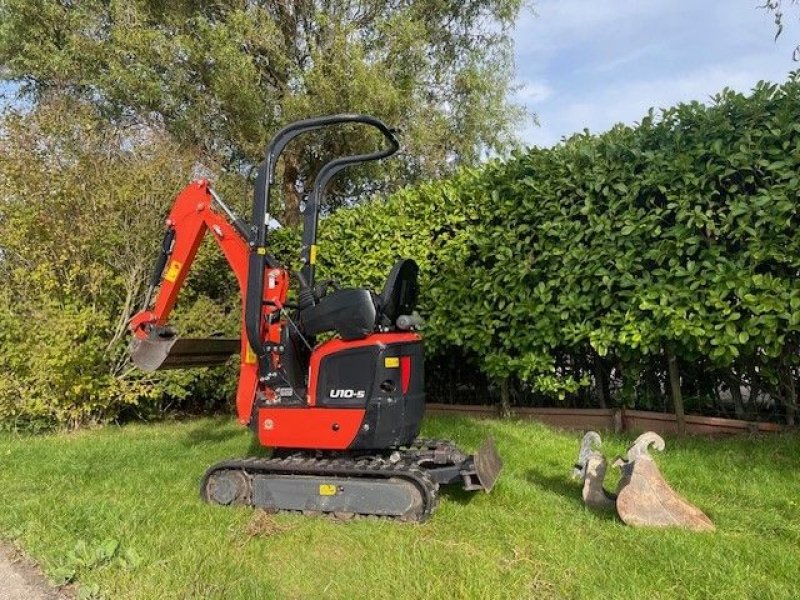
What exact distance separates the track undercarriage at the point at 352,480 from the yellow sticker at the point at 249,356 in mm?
743

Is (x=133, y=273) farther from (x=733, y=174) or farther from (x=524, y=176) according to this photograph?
(x=733, y=174)

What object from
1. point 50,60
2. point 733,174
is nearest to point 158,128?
point 50,60

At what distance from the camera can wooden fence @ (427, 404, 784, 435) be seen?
6.65 metres

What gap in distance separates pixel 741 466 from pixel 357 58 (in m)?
8.57

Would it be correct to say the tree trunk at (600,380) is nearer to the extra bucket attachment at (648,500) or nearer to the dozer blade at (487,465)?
the dozer blade at (487,465)

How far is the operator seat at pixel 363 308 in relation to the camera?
185 inches

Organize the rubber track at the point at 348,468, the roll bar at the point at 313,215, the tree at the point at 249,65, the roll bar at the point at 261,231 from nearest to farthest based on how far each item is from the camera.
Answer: the rubber track at the point at 348,468 < the roll bar at the point at 261,231 < the roll bar at the point at 313,215 < the tree at the point at 249,65

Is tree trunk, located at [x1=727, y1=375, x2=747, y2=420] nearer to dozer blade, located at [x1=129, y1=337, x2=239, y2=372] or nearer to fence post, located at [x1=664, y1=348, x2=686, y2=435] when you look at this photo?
fence post, located at [x1=664, y1=348, x2=686, y2=435]

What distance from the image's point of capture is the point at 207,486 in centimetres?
498

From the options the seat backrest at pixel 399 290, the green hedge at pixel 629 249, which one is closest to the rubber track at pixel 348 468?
the seat backrest at pixel 399 290

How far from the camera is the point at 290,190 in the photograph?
13008 millimetres

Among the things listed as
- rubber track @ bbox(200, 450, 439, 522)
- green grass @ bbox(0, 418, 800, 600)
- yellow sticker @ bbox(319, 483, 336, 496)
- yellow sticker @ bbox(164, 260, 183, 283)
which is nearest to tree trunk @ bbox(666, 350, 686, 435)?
green grass @ bbox(0, 418, 800, 600)

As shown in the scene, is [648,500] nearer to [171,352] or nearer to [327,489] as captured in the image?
[327,489]

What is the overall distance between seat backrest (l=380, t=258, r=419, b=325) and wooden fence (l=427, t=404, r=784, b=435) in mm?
3345
